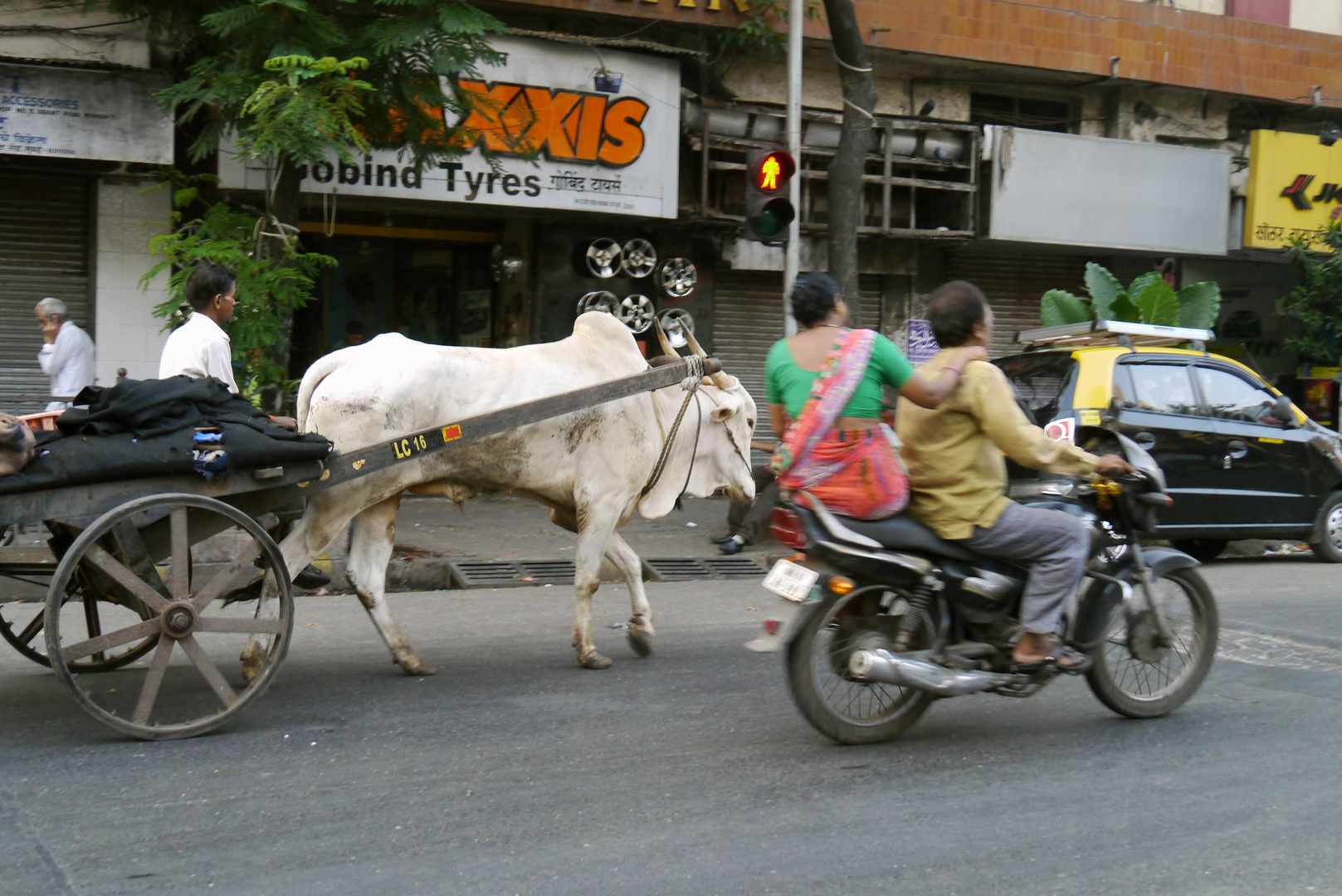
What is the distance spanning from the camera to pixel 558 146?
12.8 m

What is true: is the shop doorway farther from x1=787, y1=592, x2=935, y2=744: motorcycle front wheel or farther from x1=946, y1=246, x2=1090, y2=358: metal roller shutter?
x1=787, y1=592, x2=935, y2=744: motorcycle front wheel

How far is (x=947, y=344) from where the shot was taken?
475 cm

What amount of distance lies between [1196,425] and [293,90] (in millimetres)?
7385

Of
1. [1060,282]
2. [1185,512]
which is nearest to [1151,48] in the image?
[1060,282]

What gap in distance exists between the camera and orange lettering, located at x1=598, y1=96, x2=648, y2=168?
42.5ft

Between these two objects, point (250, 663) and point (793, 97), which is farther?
point (793, 97)

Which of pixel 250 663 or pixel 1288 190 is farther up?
pixel 1288 190

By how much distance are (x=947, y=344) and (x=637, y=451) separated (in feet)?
6.84

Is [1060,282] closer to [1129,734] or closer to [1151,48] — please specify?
[1151,48]

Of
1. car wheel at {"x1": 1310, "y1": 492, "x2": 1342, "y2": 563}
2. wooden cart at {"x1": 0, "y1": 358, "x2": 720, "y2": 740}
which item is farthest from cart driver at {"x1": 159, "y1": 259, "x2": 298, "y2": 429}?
car wheel at {"x1": 1310, "y1": 492, "x2": 1342, "y2": 563}

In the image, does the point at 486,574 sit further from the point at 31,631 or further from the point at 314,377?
the point at 31,631

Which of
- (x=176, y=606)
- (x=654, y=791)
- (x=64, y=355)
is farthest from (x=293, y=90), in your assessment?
(x=654, y=791)

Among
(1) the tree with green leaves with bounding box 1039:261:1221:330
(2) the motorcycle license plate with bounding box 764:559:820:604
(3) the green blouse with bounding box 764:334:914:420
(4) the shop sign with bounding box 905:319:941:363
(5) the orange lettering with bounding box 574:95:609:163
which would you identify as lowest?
(2) the motorcycle license plate with bounding box 764:559:820:604

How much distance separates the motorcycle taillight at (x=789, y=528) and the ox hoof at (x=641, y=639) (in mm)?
1704
